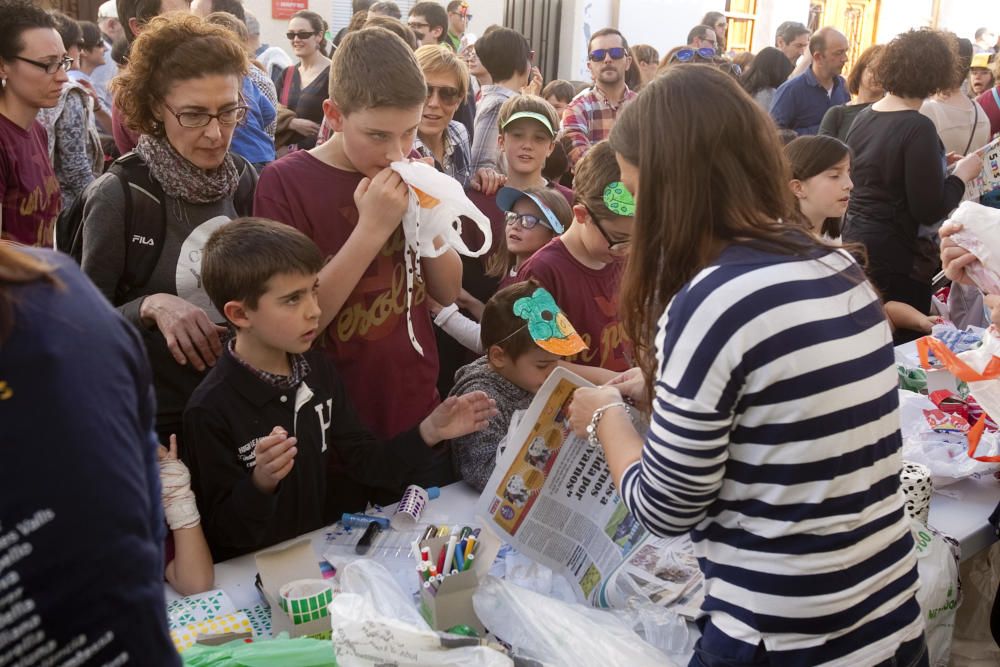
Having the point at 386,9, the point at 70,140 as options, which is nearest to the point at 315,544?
the point at 70,140

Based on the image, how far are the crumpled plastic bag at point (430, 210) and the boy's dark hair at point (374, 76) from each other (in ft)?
0.47

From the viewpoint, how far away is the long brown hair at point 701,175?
115 cm

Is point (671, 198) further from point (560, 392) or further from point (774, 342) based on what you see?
point (560, 392)

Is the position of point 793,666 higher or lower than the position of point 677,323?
lower

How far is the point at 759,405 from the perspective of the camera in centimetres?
108

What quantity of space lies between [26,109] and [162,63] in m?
1.47

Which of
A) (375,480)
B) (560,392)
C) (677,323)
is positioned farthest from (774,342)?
(375,480)

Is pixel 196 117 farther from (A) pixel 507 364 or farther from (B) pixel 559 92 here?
(B) pixel 559 92

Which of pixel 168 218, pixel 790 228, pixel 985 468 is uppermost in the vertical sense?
pixel 790 228

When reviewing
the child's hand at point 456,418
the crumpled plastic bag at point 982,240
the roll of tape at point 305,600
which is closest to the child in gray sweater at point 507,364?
the child's hand at point 456,418

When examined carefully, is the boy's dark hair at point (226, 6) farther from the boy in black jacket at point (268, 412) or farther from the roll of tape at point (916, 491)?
the roll of tape at point (916, 491)

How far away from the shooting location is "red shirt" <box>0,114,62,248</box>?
2.90 m

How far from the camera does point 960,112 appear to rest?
4648mm

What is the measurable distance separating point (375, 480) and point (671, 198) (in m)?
1.02
